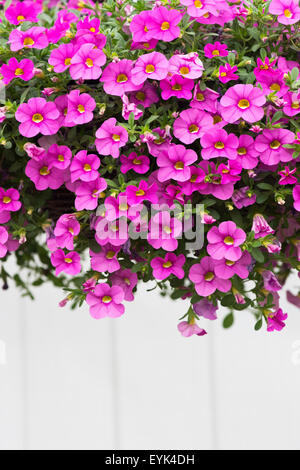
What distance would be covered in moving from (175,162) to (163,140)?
3 cm

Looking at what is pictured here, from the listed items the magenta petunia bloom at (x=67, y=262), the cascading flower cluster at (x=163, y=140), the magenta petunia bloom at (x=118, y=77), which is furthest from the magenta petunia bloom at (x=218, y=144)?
the magenta petunia bloom at (x=67, y=262)

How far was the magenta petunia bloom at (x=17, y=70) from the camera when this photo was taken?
2.63 ft

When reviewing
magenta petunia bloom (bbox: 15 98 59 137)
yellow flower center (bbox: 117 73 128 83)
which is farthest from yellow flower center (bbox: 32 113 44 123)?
yellow flower center (bbox: 117 73 128 83)

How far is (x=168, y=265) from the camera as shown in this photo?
81 centimetres

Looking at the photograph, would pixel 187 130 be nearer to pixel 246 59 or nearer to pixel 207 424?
pixel 246 59

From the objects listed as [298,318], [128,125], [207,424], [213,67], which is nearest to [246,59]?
[213,67]

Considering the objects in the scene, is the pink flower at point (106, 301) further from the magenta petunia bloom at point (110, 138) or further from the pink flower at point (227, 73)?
the pink flower at point (227, 73)

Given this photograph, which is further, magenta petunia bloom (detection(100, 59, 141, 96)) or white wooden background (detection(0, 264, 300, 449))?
white wooden background (detection(0, 264, 300, 449))

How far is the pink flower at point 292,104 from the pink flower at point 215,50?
0.09 metres

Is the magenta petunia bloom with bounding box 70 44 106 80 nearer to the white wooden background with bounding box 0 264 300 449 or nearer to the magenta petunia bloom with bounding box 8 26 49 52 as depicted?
the magenta petunia bloom with bounding box 8 26 49 52

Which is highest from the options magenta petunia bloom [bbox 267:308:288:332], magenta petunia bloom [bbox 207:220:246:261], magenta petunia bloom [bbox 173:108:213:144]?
magenta petunia bloom [bbox 173:108:213:144]

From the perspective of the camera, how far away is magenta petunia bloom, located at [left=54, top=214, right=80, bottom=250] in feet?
2.70

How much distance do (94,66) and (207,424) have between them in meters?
1.03

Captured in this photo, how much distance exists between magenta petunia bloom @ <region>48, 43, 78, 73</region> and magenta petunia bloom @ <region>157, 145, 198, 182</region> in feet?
0.52
